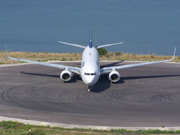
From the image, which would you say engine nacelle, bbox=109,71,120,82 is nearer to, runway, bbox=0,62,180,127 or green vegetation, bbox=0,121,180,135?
runway, bbox=0,62,180,127

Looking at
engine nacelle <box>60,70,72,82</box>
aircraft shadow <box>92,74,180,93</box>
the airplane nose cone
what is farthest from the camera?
engine nacelle <box>60,70,72,82</box>

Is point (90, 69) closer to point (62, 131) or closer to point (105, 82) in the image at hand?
point (105, 82)

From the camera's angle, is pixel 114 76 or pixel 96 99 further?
pixel 114 76

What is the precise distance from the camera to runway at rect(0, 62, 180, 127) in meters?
24.4

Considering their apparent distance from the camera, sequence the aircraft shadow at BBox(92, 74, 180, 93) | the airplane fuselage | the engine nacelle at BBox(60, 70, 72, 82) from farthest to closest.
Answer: the engine nacelle at BBox(60, 70, 72, 82), the aircraft shadow at BBox(92, 74, 180, 93), the airplane fuselage

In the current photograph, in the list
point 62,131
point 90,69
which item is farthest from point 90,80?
point 62,131

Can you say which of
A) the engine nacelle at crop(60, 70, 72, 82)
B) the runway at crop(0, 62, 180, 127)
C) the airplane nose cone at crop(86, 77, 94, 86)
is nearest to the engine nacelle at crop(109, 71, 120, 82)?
the runway at crop(0, 62, 180, 127)

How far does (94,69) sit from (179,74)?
680 inches

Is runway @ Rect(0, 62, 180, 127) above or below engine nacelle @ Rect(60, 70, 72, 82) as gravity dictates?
below

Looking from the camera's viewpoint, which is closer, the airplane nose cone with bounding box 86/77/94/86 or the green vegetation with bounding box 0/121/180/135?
the green vegetation with bounding box 0/121/180/135

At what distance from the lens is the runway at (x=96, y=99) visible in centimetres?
2437

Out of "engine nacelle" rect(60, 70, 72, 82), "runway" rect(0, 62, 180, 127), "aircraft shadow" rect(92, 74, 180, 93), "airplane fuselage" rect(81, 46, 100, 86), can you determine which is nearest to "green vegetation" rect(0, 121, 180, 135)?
"runway" rect(0, 62, 180, 127)

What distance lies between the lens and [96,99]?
3072cm

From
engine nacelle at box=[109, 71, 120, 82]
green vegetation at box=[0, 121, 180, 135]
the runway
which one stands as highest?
engine nacelle at box=[109, 71, 120, 82]
